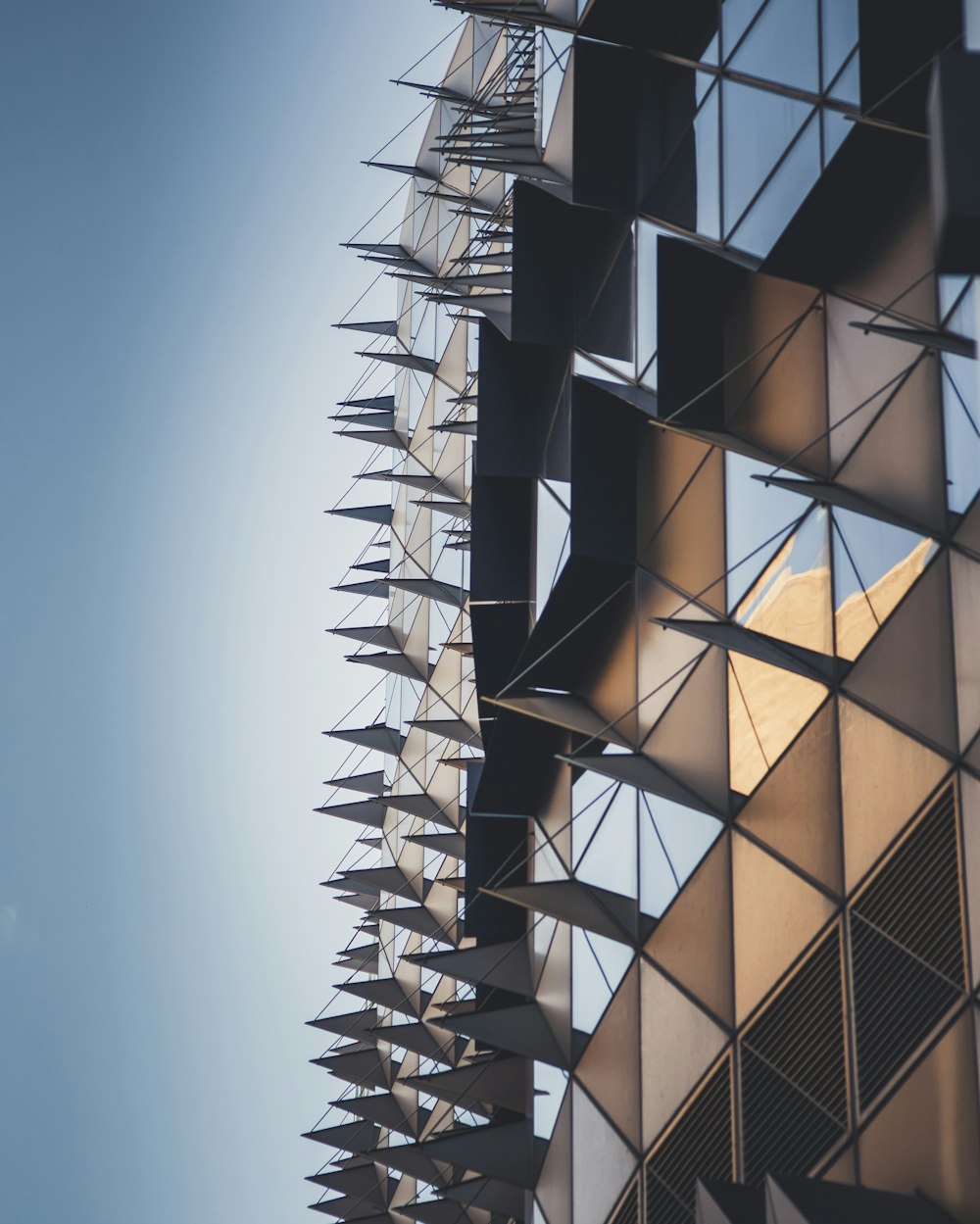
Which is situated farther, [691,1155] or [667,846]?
[667,846]

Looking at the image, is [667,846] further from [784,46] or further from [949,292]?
[784,46]

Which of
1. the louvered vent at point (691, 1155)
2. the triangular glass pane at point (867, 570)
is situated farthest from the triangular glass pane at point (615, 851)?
the triangular glass pane at point (867, 570)

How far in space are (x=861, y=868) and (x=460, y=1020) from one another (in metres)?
12.3

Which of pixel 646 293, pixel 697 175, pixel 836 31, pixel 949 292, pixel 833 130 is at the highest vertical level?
pixel 697 175

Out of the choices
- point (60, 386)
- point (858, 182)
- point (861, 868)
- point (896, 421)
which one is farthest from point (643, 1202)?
point (60, 386)

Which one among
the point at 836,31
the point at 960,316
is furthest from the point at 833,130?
the point at 960,316

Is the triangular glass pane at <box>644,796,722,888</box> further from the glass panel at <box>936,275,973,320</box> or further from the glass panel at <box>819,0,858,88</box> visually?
the glass panel at <box>819,0,858,88</box>

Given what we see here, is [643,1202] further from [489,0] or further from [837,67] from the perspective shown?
[489,0]

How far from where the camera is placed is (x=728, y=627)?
57.7ft

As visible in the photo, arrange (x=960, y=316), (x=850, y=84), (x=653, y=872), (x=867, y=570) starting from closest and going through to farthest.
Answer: (x=960, y=316) < (x=867, y=570) < (x=850, y=84) < (x=653, y=872)

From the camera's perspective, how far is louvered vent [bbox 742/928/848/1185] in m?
15.3

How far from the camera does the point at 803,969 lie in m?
16.1

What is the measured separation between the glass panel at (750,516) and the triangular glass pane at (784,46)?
14.4ft

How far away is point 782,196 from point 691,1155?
11.6 meters
